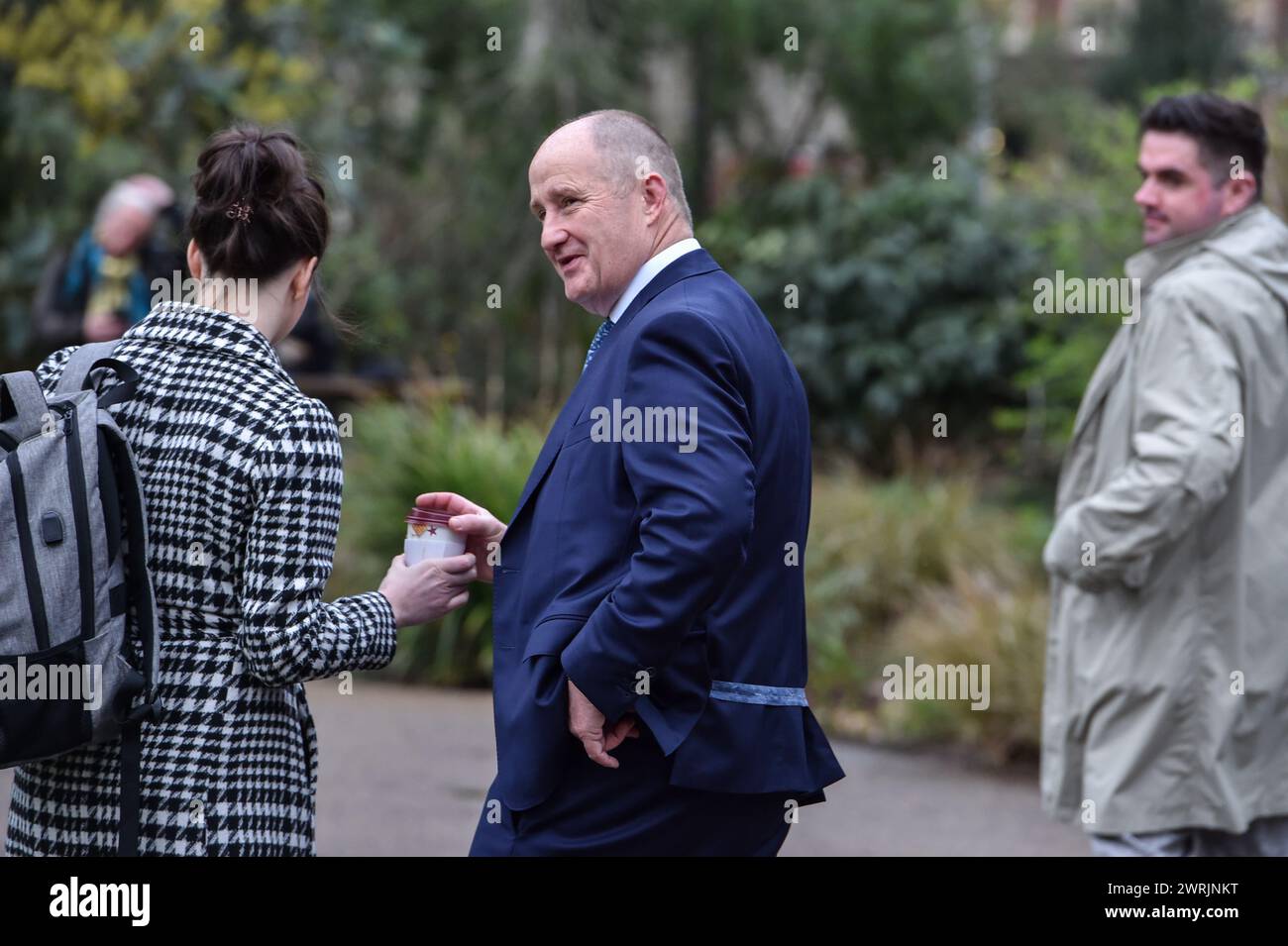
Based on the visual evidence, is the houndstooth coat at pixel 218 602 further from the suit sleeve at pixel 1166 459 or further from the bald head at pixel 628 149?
the suit sleeve at pixel 1166 459

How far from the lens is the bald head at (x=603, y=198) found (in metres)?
2.85

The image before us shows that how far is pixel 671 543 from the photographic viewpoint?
2.50 m

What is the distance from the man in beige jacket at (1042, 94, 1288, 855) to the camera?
397cm

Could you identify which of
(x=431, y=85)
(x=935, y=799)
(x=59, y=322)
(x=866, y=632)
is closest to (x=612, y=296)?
(x=935, y=799)

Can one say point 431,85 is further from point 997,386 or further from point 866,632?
point 866,632

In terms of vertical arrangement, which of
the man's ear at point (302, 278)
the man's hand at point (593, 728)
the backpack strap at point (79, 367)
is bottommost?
the man's hand at point (593, 728)

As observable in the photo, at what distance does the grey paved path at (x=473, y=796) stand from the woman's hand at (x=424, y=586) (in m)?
2.98

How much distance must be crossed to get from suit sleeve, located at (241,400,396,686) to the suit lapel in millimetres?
359

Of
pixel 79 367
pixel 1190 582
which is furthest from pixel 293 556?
pixel 1190 582

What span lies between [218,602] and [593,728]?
0.67m

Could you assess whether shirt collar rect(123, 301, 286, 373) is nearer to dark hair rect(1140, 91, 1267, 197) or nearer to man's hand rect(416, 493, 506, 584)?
man's hand rect(416, 493, 506, 584)

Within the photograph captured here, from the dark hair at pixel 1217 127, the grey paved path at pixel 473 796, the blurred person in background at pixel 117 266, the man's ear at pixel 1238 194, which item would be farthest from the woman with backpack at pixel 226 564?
the blurred person in background at pixel 117 266

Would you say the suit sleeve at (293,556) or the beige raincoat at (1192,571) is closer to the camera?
the suit sleeve at (293,556)
